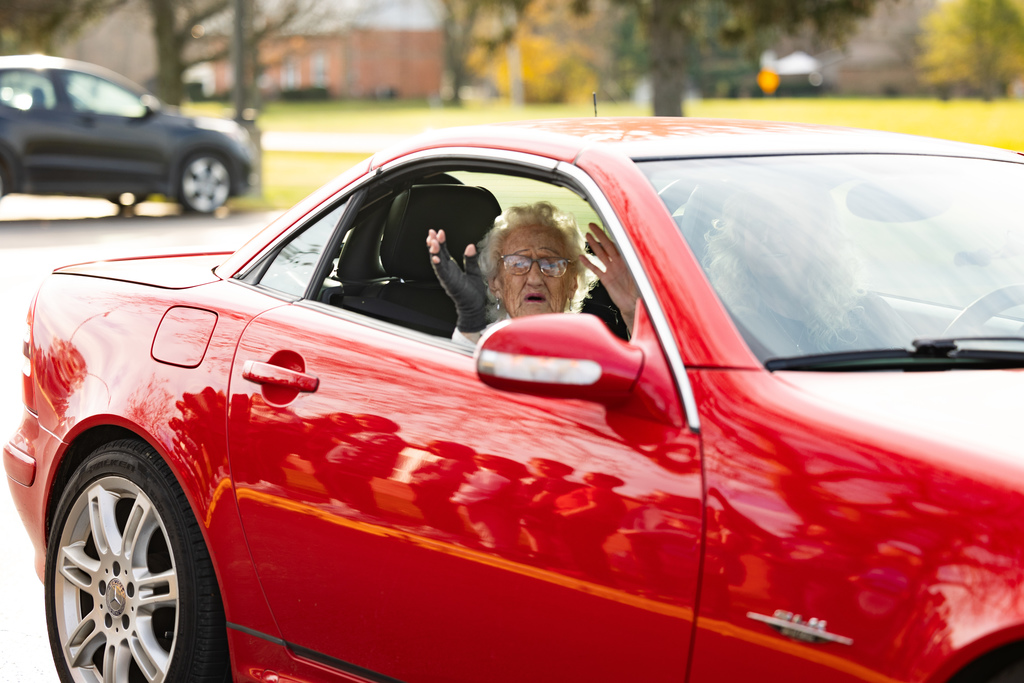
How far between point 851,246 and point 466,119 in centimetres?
6275

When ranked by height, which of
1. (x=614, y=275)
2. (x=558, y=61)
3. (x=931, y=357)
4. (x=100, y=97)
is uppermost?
(x=558, y=61)

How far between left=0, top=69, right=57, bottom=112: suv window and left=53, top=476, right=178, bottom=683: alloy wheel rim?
1505 cm

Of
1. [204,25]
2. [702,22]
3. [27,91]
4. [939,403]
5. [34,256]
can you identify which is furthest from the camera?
[204,25]

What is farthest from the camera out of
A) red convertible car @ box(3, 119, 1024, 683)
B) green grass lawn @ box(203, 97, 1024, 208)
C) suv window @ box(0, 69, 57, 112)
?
green grass lawn @ box(203, 97, 1024, 208)

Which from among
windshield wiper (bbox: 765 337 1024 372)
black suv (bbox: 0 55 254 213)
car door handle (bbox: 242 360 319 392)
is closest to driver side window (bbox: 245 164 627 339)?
car door handle (bbox: 242 360 319 392)

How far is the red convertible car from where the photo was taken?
210 centimetres

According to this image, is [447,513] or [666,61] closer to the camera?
[447,513]

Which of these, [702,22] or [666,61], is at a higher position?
[702,22]

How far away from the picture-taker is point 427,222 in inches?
146

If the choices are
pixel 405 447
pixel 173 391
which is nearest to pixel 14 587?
pixel 173 391

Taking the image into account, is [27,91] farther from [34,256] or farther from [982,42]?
[982,42]

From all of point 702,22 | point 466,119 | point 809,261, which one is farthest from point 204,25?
point 809,261

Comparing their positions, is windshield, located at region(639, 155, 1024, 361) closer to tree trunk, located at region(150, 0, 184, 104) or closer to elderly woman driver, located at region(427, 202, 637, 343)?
elderly woman driver, located at region(427, 202, 637, 343)

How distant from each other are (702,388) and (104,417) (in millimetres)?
1834
